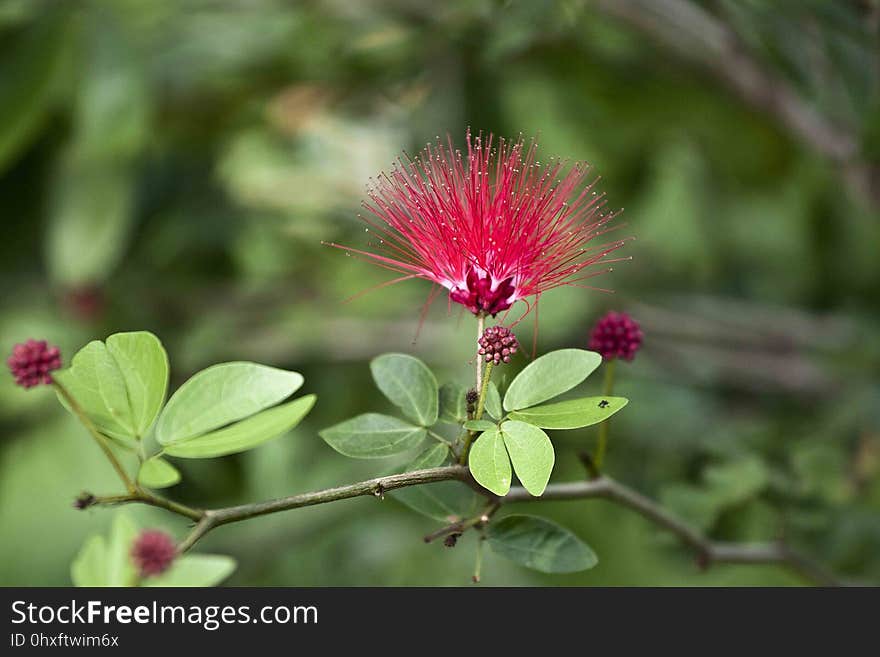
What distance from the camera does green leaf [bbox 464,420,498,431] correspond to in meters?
0.47

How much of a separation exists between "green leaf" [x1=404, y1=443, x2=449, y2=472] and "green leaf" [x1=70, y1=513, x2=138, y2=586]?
166 millimetres

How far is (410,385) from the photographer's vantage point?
0.54 m

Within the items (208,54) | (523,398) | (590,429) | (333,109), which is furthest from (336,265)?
(523,398)

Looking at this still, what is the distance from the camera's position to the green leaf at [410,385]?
529mm

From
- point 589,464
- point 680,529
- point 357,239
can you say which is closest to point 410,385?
point 589,464

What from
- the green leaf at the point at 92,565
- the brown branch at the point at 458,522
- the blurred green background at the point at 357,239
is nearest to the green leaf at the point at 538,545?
the brown branch at the point at 458,522

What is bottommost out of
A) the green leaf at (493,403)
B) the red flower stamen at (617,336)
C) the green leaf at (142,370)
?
the green leaf at (493,403)

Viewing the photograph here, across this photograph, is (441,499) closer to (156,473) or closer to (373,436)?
(373,436)

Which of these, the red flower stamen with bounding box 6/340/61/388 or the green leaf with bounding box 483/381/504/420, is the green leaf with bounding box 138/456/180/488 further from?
the green leaf with bounding box 483/381/504/420

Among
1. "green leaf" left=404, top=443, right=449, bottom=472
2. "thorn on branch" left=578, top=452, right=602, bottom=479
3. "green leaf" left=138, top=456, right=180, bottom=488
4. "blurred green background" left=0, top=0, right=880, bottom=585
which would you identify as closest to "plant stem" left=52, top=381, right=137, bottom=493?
"green leaf" left=138, top=456, right=180, bottom=488

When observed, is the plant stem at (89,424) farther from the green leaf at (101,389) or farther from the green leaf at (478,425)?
the green leaf at (478,425)

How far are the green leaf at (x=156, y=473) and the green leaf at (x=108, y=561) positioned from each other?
0.06 metres

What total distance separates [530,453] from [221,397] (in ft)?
0.54
